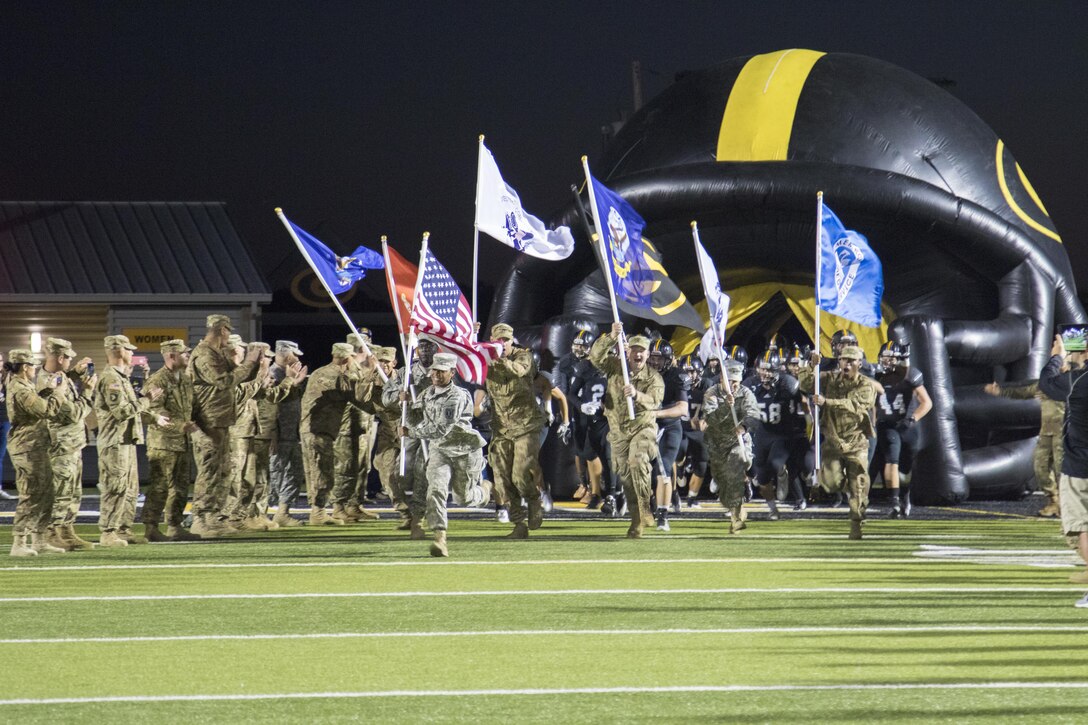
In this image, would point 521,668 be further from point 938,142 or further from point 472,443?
point 938,142

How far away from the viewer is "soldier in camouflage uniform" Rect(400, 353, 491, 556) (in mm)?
11422

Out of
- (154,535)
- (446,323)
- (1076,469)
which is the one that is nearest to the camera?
(1076,469)

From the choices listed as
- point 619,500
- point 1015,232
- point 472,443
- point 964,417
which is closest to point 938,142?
point 1015,232

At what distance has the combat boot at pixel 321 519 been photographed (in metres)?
15.8

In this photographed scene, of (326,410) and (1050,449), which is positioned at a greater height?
(326,410)

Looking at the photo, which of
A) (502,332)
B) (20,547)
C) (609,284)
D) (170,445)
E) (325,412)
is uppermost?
(609,284)

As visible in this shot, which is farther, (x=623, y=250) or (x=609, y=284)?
(x=623, y=250)

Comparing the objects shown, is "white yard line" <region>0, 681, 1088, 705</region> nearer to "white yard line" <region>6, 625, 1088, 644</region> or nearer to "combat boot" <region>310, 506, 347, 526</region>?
"white yard line" <region>6, 625, 1088, 644</region>

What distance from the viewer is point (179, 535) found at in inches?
535

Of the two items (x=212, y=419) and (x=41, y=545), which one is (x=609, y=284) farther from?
(x=41, y=545)

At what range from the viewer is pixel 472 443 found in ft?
38.1

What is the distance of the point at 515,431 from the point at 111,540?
3.53m

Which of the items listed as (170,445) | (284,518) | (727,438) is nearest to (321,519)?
(284,518)

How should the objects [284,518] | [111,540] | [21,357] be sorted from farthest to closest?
[284,518] → [111,540] → [21,357]
